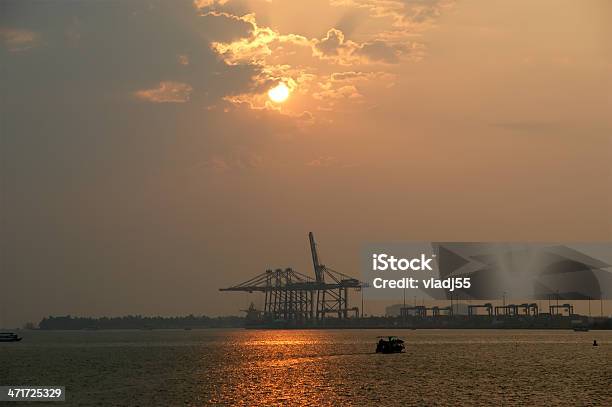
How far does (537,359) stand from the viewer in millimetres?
118000

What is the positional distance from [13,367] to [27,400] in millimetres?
47018

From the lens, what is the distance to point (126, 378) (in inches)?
3324

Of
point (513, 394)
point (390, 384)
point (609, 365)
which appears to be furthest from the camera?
point (609, 365)

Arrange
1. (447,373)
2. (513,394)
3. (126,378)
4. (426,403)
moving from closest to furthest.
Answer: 1. (426,403)
2. (513,394)
3. (126,378)
4. (447,373)

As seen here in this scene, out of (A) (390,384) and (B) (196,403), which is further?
(A) (390,384)

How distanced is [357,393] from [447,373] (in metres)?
23.5

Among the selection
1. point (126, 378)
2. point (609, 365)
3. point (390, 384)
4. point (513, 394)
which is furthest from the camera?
point (609, 365)

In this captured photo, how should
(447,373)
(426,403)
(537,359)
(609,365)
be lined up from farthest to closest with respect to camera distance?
(537,359), (609,365), (447,373), (426,403)

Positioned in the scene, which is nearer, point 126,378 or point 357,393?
point 357,393

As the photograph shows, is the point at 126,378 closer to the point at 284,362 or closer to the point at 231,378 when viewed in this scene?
the point at 231,378

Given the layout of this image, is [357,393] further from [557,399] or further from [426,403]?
[557,399]

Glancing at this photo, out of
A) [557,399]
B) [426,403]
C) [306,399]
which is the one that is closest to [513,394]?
[557,399]

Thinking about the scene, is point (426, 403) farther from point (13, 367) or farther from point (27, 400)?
point (13, 367)

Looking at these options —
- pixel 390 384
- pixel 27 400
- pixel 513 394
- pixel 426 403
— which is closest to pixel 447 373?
pixel 390 384
